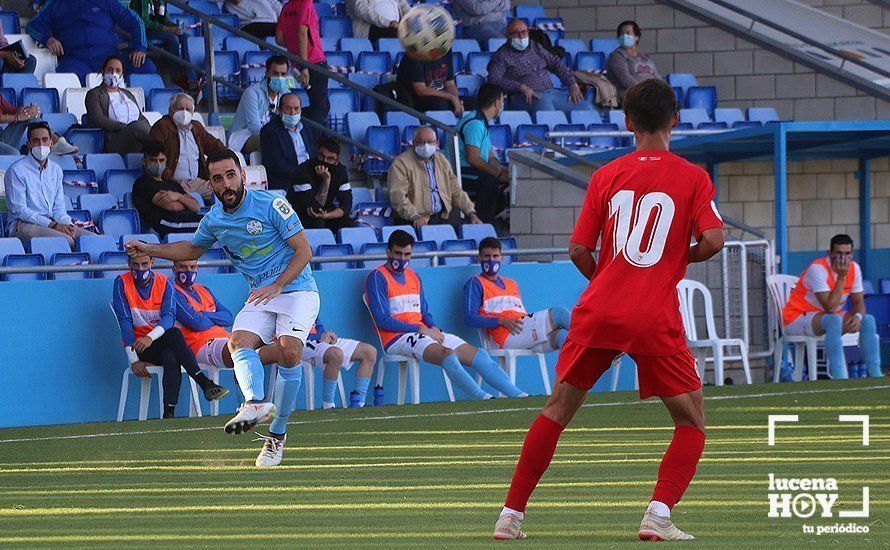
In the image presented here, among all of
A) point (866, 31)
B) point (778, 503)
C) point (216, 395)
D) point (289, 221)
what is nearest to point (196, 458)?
point (289, 221)

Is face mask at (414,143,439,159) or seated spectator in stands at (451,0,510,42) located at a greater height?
seated spectator in stands at (451,0,510,42)

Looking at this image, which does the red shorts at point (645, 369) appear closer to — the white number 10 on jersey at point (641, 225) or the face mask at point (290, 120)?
the white number 10 on jersey at point (641, 225)

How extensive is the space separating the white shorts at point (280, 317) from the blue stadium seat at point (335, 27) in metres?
10.6

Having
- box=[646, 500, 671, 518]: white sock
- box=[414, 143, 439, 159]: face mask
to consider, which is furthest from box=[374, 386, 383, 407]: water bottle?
box=[646, 500, 671, 518]: white sock

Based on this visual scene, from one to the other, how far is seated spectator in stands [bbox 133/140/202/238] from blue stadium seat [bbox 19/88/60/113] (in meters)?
1.78

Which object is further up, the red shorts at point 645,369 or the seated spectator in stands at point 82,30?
the seated spectator in stands at point 82,30

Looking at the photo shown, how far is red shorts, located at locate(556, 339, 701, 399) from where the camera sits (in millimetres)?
5555

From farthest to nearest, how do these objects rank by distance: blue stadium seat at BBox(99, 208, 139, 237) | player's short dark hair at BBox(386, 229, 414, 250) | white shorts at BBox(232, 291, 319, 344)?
blue stadium seat at BBox(99, 208, 139, 237) < player's short dark hair at BBox(386, 229, 414, 250) < white shorts at BBox(232, 291, 319, 344)

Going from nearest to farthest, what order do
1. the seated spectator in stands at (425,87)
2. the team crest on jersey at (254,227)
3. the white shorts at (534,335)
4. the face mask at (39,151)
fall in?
the team crest on jersey at (254,227) → the face mask at (39,151) → the white shorts at (534,335) → the seated spectator in stands at (425,87)

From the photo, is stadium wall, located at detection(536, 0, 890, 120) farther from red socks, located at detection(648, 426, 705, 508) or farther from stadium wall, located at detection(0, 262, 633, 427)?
red socks, located at detection(648, 426, 705, 508)

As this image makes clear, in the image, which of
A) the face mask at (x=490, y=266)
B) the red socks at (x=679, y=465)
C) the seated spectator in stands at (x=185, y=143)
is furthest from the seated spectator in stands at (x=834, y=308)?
the red socks at (x=679, y=465)

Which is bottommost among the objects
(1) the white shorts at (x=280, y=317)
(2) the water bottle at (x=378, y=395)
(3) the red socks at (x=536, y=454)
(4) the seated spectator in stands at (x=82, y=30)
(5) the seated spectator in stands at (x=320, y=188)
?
(2) the water bottle at (x=378, y=395)

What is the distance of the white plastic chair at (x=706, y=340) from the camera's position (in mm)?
15133

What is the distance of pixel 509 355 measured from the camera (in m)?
14.3
